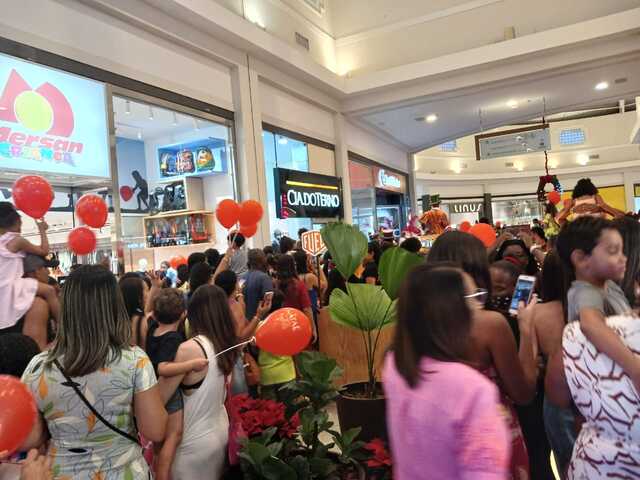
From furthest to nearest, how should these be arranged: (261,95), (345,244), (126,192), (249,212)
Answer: (261,95)
(126,192)
(249,212)
(345,244)

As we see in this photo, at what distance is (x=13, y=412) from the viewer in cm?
127

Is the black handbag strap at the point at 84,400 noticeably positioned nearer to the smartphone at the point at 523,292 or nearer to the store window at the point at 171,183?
Result: the smartphone at the point at 523,292

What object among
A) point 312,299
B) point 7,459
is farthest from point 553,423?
point 312,299

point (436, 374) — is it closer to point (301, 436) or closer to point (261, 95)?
point (301, 436)

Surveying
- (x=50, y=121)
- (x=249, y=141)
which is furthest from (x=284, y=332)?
(x=249, y=141)

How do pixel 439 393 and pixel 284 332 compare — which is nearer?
pixel 439 393

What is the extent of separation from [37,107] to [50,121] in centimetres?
16

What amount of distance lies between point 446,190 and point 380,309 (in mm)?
18358

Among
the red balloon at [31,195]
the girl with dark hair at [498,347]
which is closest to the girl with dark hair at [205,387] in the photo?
the girl with dark hair at [498,347]

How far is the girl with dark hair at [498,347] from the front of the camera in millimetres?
1613

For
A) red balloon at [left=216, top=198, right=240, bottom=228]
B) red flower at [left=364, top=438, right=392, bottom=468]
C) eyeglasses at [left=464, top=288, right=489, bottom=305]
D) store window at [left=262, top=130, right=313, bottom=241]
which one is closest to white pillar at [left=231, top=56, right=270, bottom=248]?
store window at [left=262, top=130, right=313, bottom=241]

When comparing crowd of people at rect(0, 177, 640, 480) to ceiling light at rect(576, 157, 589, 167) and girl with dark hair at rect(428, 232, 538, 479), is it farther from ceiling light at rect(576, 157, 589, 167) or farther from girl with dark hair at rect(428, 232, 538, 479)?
ceiling light at rect(576, 157, 589, 167)

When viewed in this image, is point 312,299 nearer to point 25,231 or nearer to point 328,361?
point 328,361

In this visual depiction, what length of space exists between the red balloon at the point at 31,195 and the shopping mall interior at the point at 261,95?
3.38 ft
